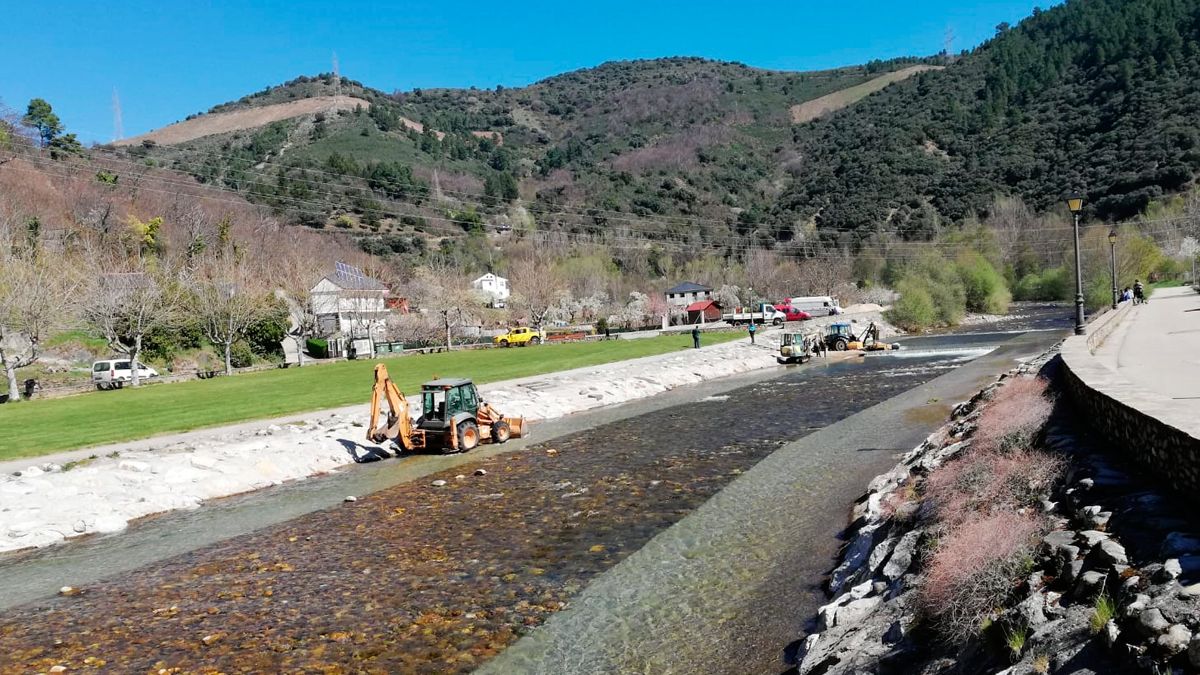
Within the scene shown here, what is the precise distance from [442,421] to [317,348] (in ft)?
161

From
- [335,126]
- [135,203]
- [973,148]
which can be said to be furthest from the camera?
[335,126]

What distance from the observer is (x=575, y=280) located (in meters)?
111

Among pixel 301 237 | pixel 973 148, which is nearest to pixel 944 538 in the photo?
pixel 301 237

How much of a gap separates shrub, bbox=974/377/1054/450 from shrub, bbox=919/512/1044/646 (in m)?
4.46

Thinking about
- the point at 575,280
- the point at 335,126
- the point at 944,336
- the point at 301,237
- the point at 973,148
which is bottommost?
the point at 944,336

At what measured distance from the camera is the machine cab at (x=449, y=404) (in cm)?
2327

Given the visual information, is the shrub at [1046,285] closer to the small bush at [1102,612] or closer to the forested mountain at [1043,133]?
the forested mountain at [1043,133]

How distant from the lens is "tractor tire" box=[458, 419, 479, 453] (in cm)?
2342

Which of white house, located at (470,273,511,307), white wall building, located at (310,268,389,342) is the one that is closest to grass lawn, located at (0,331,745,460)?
white wall building, located at (310,268,389,342)

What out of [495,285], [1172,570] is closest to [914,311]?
[495,285]

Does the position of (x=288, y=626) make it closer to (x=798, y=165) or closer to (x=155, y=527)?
(x=155, y=527)

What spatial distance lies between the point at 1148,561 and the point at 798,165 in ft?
675

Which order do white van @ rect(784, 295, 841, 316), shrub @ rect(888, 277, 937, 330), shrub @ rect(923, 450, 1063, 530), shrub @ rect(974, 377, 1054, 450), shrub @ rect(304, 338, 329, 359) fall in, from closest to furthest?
shrub @ rect(923, 450, 1063, 530), shrub @ rect(974, 377, 1054, 450), shrub @ rect(304, 338, 329, 359), shrub @ rect(888, 277, 937, 330), white van @ rect(784, 295, 841, 316)

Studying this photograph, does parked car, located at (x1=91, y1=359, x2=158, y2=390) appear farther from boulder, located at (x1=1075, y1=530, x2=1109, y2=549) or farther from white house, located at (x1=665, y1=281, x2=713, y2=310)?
white house, located at (x1=665, y1=281, x2=713, y2=310)
